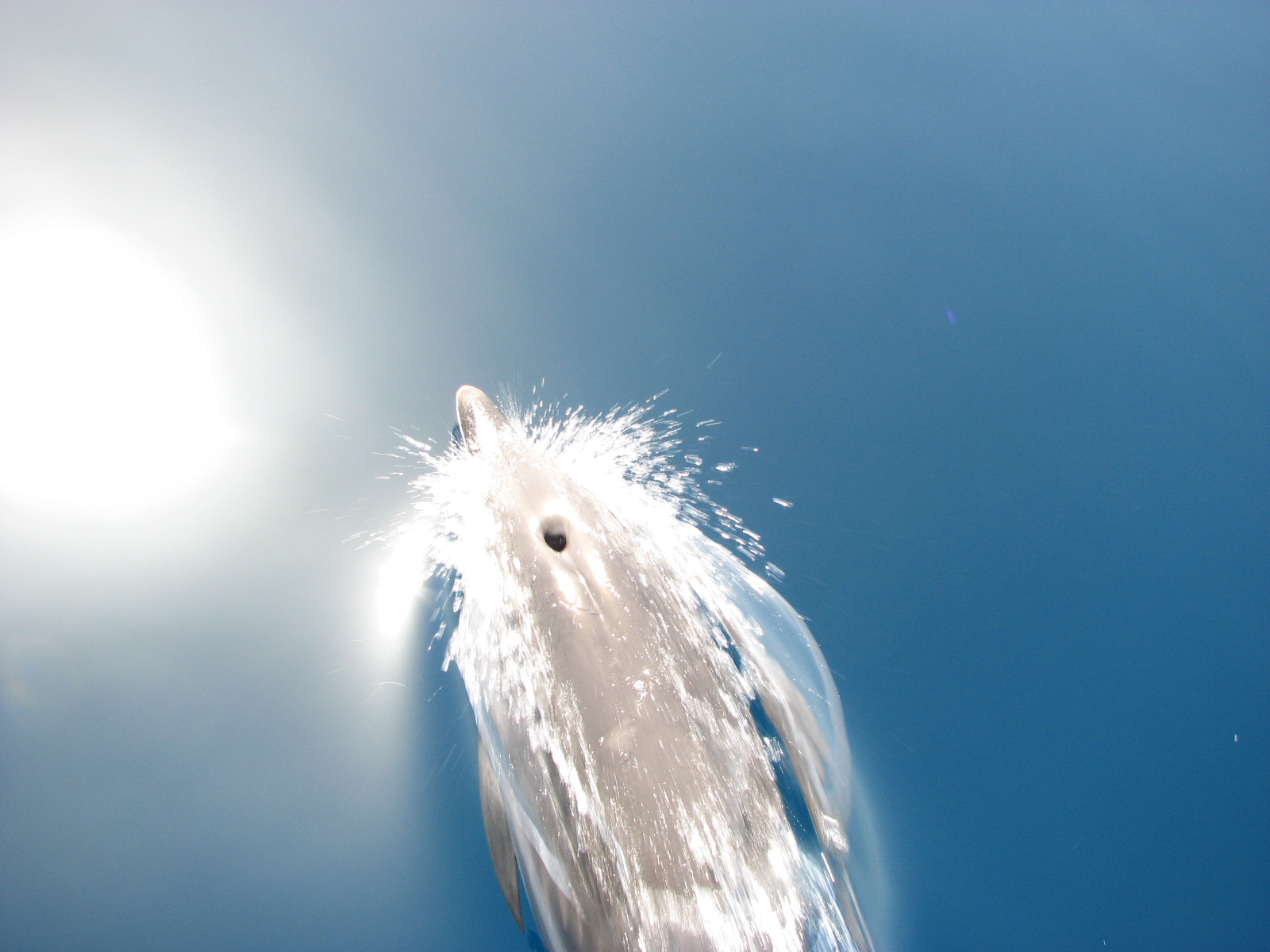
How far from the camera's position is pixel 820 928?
2.41 metres

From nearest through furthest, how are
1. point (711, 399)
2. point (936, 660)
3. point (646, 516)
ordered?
point (936, 660) < point (646, 516) < point (711, 399)

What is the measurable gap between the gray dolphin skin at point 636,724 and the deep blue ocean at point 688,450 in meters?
0.22

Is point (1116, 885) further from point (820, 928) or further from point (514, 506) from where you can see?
point (514, 506)

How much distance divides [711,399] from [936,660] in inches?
65.7

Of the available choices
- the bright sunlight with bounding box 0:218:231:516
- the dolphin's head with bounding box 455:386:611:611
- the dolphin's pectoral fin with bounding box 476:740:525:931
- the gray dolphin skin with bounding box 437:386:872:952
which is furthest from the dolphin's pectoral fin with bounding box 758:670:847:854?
the bright sunlight with bounding box 0:218:231:516

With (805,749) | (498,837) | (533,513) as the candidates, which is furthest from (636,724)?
(533,513)

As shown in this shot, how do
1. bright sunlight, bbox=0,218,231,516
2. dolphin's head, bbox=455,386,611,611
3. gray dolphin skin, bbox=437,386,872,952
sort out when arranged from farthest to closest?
bright sunlight, bbox=0,218,231,516 → dolphin's head, bbox=455,386,611,611 → gray dolphin skin, bbox=437,386,872,952

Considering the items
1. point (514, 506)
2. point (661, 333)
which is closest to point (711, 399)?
point (661, 333)

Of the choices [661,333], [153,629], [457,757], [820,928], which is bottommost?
[820,928]

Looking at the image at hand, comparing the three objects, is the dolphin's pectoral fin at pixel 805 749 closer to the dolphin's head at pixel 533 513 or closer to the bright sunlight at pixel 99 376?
the dolphin's head at pixel 533 513

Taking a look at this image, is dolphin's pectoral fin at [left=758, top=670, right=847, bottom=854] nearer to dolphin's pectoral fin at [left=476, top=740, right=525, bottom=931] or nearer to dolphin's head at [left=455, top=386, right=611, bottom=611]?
dolphin's head at [left=455, top=386, right=611, bottom=611]

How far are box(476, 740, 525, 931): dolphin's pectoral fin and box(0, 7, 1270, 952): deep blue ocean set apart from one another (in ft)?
0.25

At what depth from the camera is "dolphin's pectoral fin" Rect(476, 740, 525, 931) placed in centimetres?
261

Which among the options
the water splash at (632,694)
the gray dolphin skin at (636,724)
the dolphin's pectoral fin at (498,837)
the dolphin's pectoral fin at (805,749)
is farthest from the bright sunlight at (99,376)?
the dolphin's pectoral fin at (805,749)
